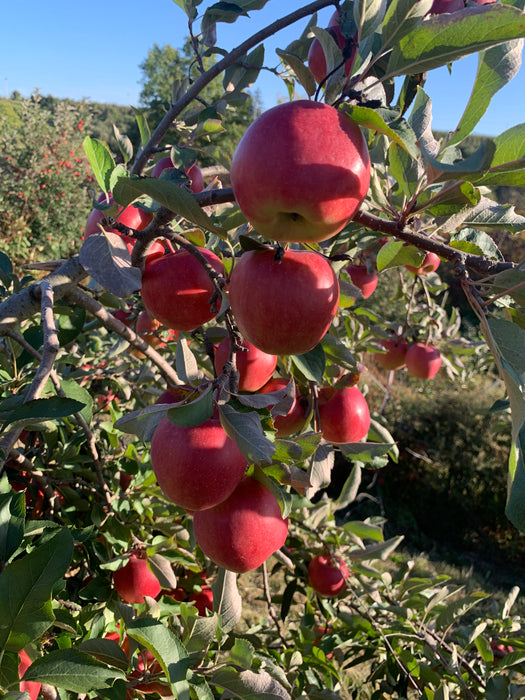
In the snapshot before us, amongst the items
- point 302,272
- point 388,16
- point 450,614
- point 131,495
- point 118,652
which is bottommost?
point 450,614

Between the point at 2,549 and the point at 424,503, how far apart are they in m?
4.55

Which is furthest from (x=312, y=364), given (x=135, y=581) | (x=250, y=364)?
(x=135, y=581)

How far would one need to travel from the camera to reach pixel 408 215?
0.55 m

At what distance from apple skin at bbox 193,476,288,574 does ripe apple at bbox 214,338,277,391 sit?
0.15m

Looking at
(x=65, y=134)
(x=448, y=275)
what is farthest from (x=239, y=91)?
(x=448, y=275)

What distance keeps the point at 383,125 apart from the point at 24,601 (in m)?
0.59

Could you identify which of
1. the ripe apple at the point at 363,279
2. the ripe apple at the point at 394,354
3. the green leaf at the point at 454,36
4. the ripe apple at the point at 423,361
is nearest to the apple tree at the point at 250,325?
the green leaf at the point at 454,36

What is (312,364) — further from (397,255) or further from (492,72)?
(492,72)

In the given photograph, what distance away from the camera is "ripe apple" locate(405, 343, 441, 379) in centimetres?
182

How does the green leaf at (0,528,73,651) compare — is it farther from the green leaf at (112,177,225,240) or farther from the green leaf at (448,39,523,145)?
the green leaf at (448,39,523,145)

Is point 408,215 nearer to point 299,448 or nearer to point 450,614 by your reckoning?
point 299,448

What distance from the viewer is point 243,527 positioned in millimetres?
647

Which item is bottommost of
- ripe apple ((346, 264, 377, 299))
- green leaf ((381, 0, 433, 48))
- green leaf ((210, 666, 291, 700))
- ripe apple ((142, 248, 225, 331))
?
green leaf ((210, 666, 291, 700))

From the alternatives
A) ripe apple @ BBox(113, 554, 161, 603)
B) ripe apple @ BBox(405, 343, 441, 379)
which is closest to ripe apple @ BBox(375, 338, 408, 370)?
ripe apple @ BBox(405, 343, 441, 379)
